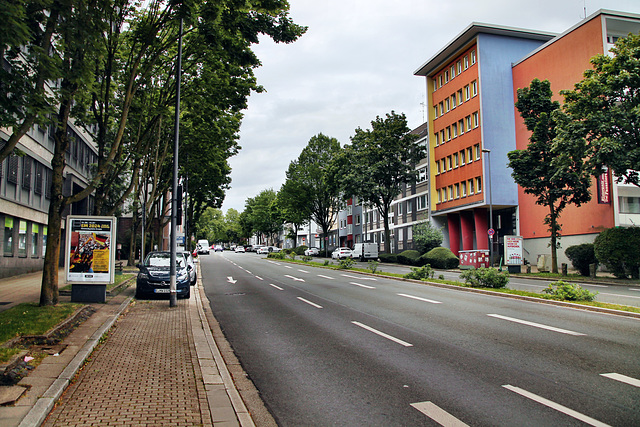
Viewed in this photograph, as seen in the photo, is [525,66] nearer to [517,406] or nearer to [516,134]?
[516,134]

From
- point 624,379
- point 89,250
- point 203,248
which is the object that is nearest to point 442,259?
point 89,250

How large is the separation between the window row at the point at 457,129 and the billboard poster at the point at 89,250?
36984 mm

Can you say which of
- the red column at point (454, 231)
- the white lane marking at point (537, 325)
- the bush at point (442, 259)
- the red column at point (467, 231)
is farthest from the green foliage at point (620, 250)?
the red column at point (454, 231)

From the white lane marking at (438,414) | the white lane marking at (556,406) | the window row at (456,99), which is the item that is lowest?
the white lane marking at (438,414)

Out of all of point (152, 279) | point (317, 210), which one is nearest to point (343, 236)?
point (317, 210)

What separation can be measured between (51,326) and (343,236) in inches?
2904

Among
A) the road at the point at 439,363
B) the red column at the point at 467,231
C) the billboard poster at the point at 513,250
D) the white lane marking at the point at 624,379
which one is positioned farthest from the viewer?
the red column at the point at 467,231

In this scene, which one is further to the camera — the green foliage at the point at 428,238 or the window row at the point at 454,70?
the green foliage at the point at 428,238

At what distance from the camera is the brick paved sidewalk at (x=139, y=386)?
15.4 feet

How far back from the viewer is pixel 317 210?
210ft

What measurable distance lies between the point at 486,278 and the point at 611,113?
11256mm

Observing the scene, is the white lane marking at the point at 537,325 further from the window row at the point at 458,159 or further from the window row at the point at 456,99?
the window row at the point at 456,99

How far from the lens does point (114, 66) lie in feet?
50.7

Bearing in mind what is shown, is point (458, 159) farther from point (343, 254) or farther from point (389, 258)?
point (343, 254)
